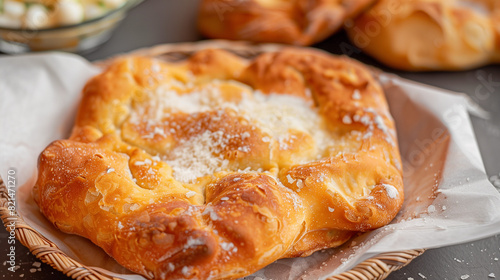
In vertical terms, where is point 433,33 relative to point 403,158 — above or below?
above

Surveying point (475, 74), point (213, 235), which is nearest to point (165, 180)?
point (213, 235)

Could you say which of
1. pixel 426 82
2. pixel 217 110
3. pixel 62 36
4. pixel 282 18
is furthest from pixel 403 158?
pixel 62 36

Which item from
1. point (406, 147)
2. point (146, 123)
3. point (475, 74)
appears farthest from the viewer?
point (475, 74)

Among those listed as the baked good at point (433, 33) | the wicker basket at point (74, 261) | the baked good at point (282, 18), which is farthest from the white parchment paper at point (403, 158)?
the baked good at point (282, 18)

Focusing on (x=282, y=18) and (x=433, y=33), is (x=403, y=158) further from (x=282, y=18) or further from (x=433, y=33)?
(x=282, y=18)

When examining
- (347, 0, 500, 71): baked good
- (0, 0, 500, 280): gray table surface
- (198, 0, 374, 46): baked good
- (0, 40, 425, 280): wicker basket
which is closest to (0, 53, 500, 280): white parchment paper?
(0, 40, 425, 280): wicker basket

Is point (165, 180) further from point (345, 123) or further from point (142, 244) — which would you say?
point (345, 123)
